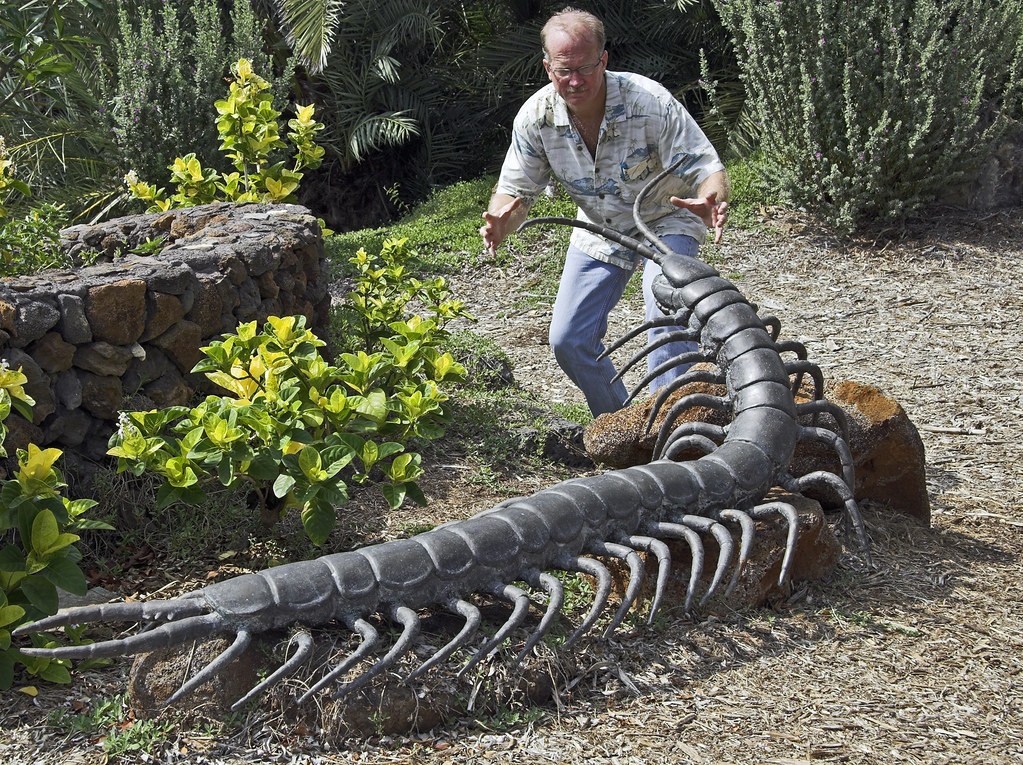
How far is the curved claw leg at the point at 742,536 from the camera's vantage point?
9.29ft

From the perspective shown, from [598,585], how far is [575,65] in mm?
2137

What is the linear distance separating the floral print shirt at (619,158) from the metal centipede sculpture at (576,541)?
0.55m

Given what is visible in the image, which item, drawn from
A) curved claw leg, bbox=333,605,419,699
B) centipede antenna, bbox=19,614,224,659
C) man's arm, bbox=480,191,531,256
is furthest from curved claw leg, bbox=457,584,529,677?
man's arm, bbox=480,191,531,256

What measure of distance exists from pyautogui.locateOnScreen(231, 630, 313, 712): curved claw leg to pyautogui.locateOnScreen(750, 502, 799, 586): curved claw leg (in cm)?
134

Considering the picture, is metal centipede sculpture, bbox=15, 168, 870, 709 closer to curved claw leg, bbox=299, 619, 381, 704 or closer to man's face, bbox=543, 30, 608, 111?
curved claw leg, bbox=299, 619, 381, 704

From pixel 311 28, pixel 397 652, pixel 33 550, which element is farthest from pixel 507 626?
pixel 311 28

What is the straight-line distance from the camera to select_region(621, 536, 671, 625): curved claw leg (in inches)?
109

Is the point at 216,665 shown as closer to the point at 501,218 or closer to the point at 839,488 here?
the point at 839,488

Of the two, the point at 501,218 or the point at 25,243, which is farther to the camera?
the point at 25,243

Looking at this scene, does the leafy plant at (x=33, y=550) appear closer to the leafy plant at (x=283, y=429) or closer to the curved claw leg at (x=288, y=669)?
the leafy plant at (x=283, y=429)

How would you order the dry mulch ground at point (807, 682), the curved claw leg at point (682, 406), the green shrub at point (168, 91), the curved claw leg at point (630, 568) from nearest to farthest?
the dry mulch ground at point (807, 682) < the curved claw leg at point (630, 568) < the curved claw leg at point (682, 406) < the green shrub at point (168, 91)

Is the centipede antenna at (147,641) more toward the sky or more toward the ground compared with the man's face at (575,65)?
more toward the ground

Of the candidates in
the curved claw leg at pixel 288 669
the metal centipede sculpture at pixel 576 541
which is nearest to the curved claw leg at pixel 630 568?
the metal centipede sculpture at pixel 576 541

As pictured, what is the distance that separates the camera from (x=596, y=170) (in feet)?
14.2
